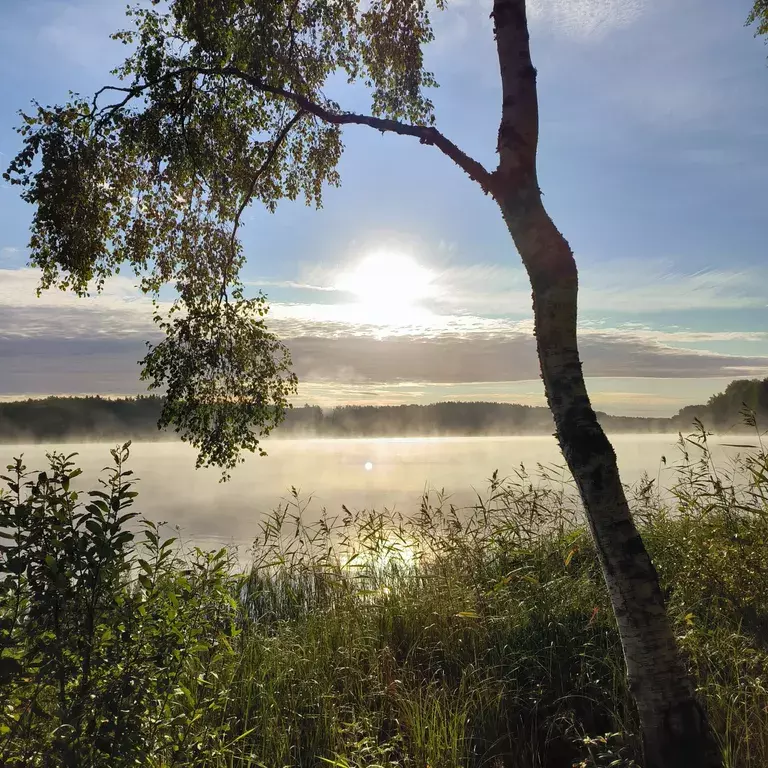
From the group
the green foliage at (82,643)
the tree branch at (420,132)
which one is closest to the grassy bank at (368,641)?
the green foliage at (82,643)

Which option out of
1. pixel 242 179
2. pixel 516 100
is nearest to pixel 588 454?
pixel 516 100

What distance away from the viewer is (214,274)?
873 centimetres

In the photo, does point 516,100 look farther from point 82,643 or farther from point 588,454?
point 82,643

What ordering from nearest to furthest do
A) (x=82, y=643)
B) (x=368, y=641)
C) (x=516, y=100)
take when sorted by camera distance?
(x=82, y=643) → (x=516, y=100) → (x=368, y=641)

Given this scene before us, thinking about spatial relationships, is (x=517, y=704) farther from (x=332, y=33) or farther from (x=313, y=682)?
(x=332, y=33)

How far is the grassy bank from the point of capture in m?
3.24

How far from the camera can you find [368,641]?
6395 mm

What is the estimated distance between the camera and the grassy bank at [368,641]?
324 cm

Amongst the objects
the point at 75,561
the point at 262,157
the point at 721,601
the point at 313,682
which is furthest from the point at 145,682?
the point at 262,157

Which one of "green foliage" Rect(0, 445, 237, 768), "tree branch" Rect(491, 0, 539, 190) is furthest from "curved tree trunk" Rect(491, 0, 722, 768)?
"green foliage" Rect(0, 445, 237, 768)

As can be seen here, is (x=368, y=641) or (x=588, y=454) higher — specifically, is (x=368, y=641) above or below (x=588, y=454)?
below

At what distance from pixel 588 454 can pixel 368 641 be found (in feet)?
10.8

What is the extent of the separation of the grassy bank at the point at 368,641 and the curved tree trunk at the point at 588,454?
0.38m

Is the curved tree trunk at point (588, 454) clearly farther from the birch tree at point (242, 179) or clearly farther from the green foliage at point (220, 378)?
the green foliage at point (220, 378)
